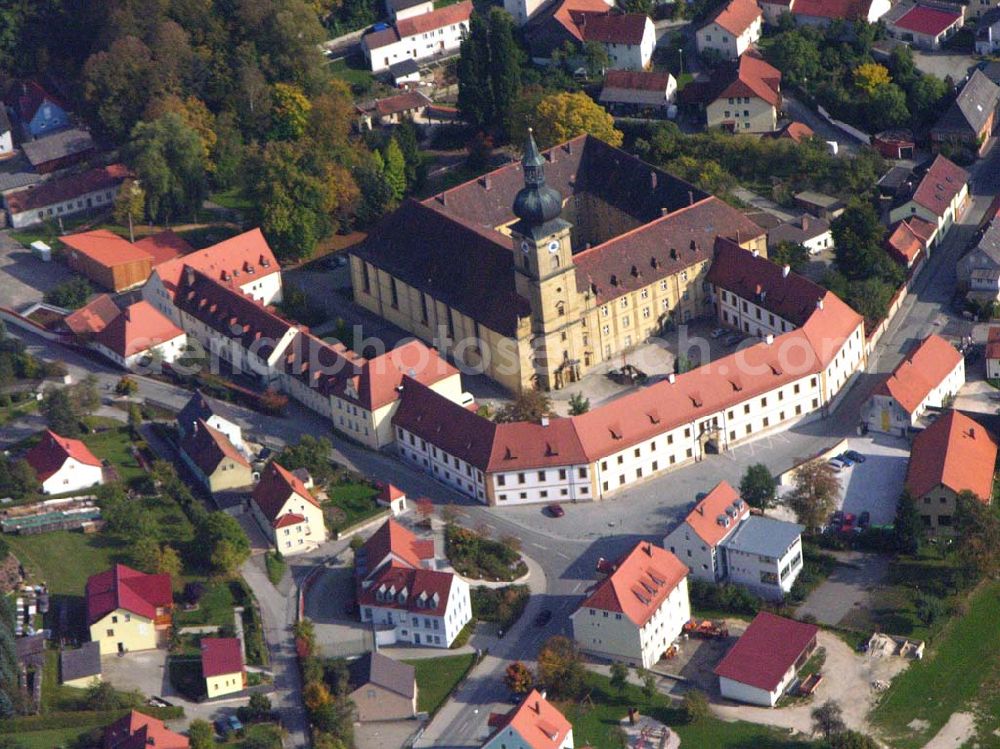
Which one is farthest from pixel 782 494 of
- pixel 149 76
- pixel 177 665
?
pixel 149 76

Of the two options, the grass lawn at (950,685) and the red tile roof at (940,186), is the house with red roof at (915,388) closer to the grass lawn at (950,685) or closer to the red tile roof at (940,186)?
the red tile roof at (940,186)

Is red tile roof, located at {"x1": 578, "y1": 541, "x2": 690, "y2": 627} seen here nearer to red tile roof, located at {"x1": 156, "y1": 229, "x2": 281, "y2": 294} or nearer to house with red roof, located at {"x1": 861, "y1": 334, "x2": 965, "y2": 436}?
house with red roof, located at {"x1": 861, "y1": 334, "x2": 965, "y2": 436}

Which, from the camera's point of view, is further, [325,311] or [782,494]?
[325,311]

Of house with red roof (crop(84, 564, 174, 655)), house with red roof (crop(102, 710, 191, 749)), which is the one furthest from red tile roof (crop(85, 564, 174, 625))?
house with red roof (crop(102, 710, 191, 749))

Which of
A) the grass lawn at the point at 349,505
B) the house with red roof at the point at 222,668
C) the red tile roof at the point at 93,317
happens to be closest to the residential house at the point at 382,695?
the house with red roof at the point at 222,668

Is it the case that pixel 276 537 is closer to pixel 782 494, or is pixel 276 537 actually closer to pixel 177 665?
pixel 177 665

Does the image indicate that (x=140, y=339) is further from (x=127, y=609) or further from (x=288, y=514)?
(x=127, y=609)
